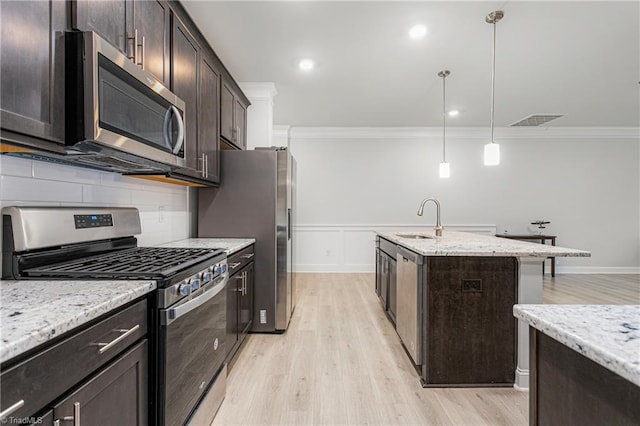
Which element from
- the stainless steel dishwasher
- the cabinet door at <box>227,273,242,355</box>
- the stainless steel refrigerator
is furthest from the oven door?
the stainless steel dishwasher

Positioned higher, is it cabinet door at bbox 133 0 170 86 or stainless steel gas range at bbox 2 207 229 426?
cabinet door at bbox 133 0 170 86

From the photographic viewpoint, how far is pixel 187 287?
1.38m

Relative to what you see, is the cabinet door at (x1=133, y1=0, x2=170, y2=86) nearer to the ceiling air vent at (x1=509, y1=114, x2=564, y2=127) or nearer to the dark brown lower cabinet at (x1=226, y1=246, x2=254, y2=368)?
the dark brown lower cabinet at (x1=226, y1=246, x2=254, y2=368)

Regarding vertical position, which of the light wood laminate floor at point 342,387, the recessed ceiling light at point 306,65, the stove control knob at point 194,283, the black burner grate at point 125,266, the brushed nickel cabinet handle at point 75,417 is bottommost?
the light wood laminate floor at point 342,387

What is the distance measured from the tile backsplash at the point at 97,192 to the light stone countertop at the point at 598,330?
1902 millimetres

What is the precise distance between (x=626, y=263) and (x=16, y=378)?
8.25 meters

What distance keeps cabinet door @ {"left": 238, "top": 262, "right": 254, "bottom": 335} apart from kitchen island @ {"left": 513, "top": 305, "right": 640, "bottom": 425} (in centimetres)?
212

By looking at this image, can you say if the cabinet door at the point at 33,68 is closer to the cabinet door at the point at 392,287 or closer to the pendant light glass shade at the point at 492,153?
the cabinet door at the point at 392,287

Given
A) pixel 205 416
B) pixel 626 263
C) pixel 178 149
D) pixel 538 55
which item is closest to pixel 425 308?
pixel 205 416

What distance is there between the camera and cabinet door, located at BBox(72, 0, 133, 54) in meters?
Result: 1.20

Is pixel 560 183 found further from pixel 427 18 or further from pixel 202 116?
pixel 202 116

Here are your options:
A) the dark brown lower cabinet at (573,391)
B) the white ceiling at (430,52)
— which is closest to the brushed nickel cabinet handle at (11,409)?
the dark brown lower cabinet at (573,391)

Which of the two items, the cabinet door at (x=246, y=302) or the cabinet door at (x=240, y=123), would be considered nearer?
the cabinet door at (x=246, y=302)

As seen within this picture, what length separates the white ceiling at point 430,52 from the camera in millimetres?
2326
